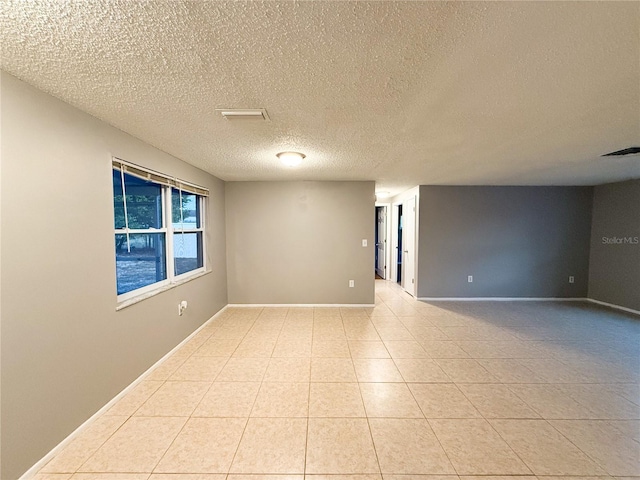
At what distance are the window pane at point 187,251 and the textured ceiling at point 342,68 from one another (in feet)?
3.94

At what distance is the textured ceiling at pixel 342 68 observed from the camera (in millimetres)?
969

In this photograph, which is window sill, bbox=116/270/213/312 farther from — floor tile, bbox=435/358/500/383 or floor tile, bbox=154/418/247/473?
floor tile, bbox=435/358/500/383

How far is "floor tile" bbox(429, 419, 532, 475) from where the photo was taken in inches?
57.2

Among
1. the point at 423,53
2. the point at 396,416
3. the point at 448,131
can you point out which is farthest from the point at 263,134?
the point at 396,416

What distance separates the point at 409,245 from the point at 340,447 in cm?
434

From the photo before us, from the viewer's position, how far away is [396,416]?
1870 mm

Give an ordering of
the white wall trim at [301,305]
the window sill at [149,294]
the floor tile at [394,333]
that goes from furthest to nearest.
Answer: the white wall trim at [301,305]
the floor tile at [394,333]
the window sill at [149,294]

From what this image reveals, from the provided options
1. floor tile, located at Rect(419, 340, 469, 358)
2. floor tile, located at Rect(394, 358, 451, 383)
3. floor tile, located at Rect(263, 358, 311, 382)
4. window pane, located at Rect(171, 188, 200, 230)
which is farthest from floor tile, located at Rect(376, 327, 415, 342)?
window pane, located at Rect(171, 188, 200, 230)

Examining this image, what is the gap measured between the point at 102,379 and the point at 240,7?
99.9 inches

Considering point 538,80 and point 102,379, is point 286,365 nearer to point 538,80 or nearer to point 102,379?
point 102,379

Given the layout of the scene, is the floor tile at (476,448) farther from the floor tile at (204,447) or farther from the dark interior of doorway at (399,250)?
the dark interior of doorway at (399,250)

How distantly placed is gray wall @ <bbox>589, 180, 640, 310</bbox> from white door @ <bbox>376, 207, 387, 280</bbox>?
161 inches

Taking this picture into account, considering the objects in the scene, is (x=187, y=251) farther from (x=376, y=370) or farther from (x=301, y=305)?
(x=376, y=370)

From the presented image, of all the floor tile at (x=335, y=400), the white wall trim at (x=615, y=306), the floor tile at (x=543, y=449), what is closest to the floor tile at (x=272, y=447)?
the floor tile at (x=335, y=400)
